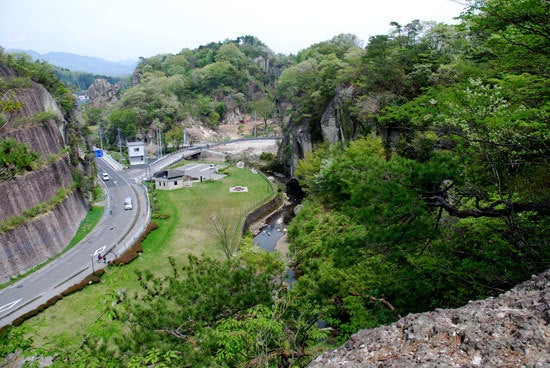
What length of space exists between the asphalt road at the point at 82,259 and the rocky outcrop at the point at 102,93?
79.1 metres

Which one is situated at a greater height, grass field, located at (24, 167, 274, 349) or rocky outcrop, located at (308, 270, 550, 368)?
rocky outcrop, located at (308, 270, 550, 368)

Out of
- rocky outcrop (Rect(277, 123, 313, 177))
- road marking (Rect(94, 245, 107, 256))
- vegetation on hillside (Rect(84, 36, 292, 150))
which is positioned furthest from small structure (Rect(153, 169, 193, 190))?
vegetation on hillside (Rect(84, 36, 292, 150))

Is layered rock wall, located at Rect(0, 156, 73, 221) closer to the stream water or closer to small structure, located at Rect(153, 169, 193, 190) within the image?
small structure, located at Rect(153, 169, 193, 190)

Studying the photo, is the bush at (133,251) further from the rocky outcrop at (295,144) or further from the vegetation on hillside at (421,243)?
the rocky outcrop at (295,144)

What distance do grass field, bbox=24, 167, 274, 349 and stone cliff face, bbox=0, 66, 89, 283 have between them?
572 cm

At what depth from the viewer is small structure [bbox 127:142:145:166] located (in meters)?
57.5

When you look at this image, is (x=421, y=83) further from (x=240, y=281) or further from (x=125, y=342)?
(x=125, y=342)

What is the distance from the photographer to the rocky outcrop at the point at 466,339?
4.77 meters

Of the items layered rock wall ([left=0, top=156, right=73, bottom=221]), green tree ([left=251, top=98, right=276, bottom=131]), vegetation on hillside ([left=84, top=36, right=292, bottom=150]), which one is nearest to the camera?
layered rock wall ([left=0, top=156, right=73, bottom=221])

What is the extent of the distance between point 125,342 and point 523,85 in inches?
509

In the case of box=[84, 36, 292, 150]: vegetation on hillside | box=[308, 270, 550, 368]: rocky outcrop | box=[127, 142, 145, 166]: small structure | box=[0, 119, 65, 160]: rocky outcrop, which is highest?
box=[84, 36, 292, 150]: vegetation on hillside

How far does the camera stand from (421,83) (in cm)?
3070

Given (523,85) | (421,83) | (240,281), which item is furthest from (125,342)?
(421,83)

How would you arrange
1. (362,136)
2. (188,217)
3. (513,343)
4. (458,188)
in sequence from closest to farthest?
1. (513,343)
2. (458,188)
3. (362,136)
4. (188,217)
